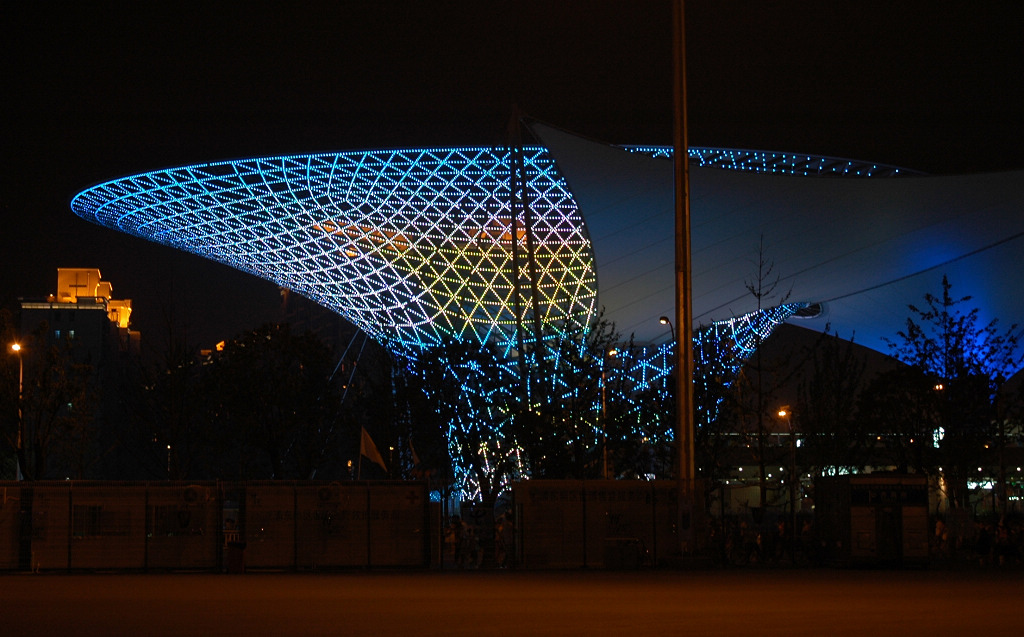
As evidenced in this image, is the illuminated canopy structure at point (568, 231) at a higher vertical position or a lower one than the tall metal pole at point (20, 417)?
higher

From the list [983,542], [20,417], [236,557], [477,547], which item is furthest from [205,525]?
[983,542]

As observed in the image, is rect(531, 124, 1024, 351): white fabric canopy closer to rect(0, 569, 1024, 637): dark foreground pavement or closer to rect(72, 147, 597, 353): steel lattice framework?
rect(72, 147, 597, 353): steel lattice framework

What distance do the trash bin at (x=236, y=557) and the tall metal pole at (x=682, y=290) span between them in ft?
30.4

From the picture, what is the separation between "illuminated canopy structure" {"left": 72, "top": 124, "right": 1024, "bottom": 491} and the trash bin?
14.3 meters

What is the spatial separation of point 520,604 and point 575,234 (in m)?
38.9

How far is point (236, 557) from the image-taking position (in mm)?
24984

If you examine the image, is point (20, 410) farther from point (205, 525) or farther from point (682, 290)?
point (682, 290)

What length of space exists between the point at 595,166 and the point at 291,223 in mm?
18986

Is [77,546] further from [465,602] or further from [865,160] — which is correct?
[865,160]

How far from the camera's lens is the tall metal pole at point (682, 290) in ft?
75.5

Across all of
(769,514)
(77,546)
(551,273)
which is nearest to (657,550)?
(77,546)

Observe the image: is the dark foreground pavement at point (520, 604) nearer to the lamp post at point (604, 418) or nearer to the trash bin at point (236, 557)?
the trash bin at point (236, 557)

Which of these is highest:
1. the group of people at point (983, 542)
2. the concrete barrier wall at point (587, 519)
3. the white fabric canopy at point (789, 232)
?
the white fabric canopy at point (789, 232)

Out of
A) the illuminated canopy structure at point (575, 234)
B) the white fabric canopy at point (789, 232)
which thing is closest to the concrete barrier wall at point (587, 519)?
the illuminated canopy structure at point (575, 234)
